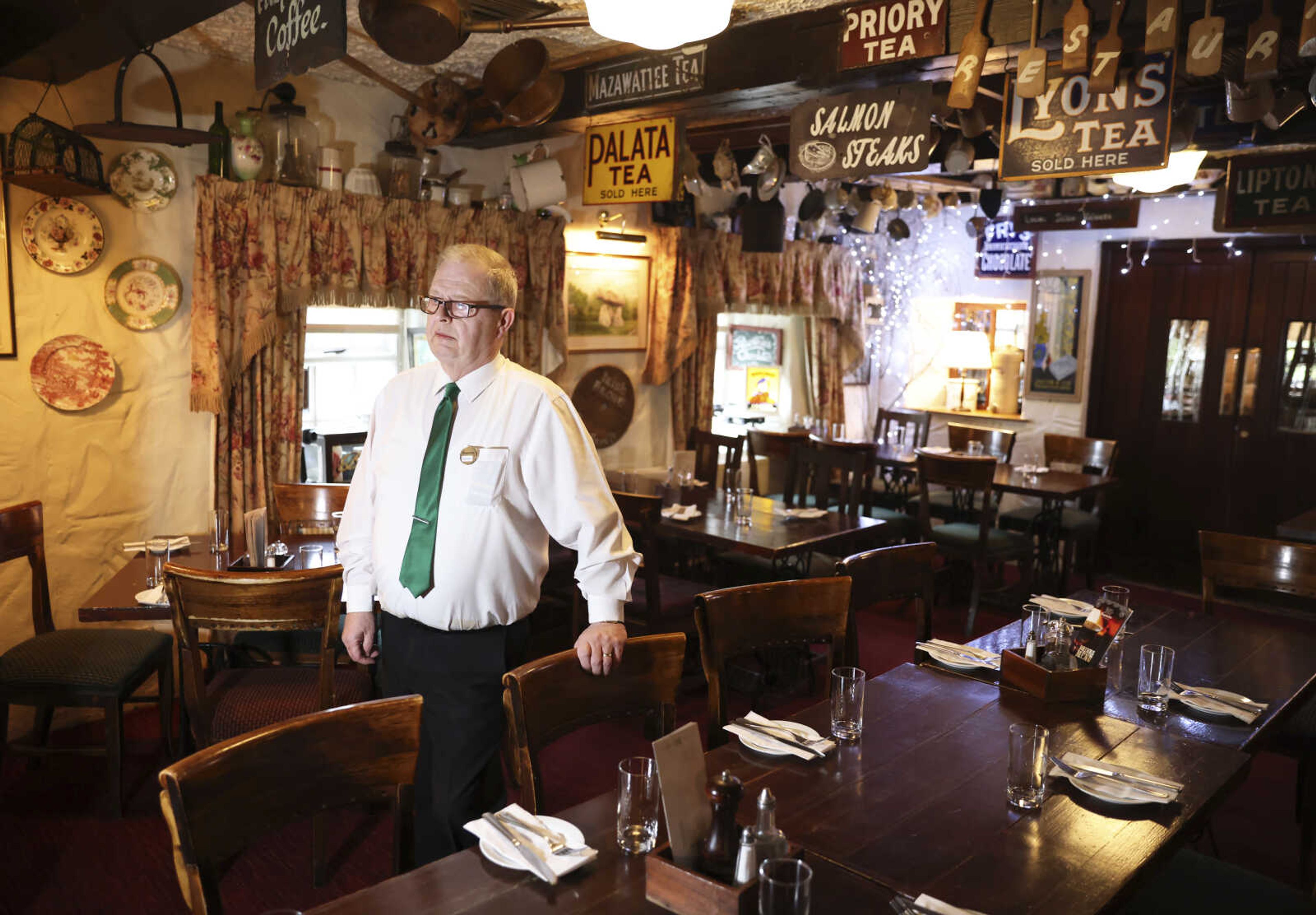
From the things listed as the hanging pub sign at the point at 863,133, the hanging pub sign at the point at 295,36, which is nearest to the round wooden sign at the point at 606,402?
the hanging pub sign at the point at 863,133

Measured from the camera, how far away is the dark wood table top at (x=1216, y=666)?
2211mm

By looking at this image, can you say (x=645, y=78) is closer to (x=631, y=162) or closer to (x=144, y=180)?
(x=631, y=162)

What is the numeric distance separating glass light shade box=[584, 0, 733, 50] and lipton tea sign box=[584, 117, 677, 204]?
206cm

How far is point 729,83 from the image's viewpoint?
355cm

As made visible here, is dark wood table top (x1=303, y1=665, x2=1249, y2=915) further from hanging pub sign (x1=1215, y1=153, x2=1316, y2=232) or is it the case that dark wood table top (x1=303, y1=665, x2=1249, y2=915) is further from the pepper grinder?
hanging pub sign (x1=1215, y1=153, x2=1316, y2=232)

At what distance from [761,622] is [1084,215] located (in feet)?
18.0

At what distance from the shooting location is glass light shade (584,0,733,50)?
1974 millimetres

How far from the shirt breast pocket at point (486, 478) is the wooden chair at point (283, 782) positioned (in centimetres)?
60

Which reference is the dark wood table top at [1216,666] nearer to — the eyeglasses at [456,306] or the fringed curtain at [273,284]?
the eyeglasses at [456,306]

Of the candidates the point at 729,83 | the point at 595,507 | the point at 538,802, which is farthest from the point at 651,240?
the point at 538,802

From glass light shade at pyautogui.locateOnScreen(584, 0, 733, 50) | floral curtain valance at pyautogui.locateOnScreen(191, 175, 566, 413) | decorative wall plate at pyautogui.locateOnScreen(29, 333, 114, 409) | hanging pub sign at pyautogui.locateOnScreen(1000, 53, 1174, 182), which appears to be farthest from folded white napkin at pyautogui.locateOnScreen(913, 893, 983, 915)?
decorative wall plate at pyautogui.locateOnScreen(29, 333, 114, 409)

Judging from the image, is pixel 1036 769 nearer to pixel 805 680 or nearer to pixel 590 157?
pixel 805 680

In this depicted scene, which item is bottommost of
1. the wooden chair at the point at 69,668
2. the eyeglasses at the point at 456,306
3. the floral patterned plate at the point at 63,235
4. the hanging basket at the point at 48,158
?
the wooden chair at the point at 69,668

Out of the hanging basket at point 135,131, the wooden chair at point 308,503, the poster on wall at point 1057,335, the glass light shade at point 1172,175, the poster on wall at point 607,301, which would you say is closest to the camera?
the hanging basket at point 135,131
